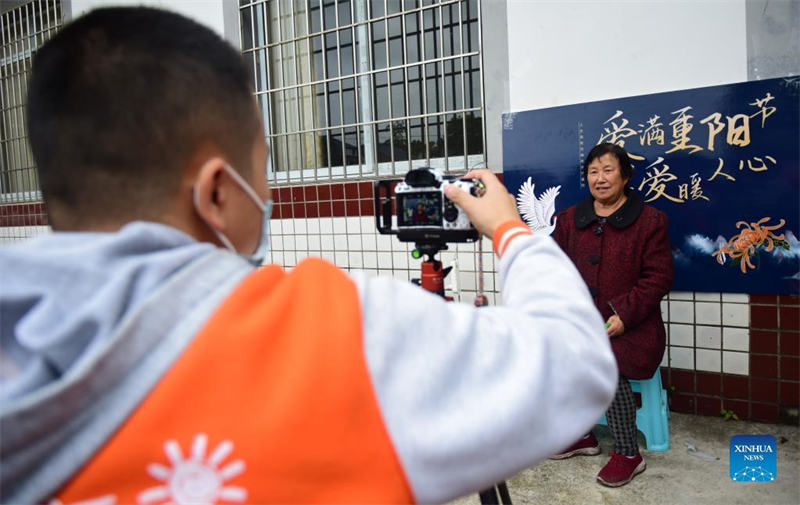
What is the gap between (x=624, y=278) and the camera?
8.50 feet

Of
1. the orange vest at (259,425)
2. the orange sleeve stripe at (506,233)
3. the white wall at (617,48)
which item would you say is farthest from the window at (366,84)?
the orange vest at (259,425)

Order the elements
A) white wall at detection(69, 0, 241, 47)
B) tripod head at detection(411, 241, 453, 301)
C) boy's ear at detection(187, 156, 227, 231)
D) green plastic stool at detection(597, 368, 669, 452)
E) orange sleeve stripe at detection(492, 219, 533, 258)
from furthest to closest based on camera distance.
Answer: white wall at detection(69, 0, 241, 47)
green plastic stool at detection(597, 368, 669, 452)
tripod head at detection(411, 241, 453, 301)
orange sleeve stripe at detection(492, 219, 533, 258)
boy's ear at detection(187, 156, 227, 231)

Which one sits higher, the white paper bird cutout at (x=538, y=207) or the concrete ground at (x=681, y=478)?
the white paper bird cutout at (x=538, y=207)

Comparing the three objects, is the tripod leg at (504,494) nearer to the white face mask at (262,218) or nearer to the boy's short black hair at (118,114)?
the white face mask at (262,218)

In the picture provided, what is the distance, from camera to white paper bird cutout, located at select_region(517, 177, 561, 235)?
330 centimetres

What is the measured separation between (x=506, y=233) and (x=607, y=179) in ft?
6.64

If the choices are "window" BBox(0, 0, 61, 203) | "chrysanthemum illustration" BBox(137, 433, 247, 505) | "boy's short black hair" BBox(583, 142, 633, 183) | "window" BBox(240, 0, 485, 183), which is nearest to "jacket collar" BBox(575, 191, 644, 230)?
"boy's short black hair" BBox(583, 142, 633, 183)

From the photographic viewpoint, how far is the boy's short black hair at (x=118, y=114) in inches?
23.9

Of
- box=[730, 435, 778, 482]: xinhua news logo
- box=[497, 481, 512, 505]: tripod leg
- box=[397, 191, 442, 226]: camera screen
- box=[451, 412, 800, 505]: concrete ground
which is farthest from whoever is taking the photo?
box=[730, 435, 778, 482]: xinhua news logo

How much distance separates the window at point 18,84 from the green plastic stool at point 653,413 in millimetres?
6324

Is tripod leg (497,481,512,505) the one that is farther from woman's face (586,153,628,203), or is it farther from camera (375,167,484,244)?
woman's face (586,153,628,203)

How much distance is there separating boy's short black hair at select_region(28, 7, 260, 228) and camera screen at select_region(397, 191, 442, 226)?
83 cm

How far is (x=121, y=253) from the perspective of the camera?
21.9 inches

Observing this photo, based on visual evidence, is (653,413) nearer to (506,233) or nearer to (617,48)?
(617,48)
